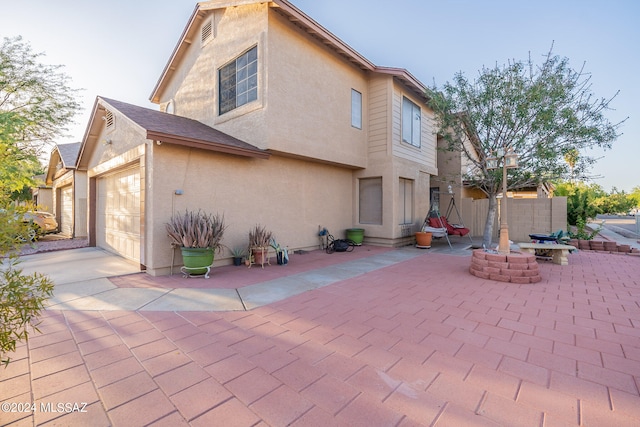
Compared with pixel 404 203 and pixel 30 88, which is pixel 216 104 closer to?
pixel 404 203

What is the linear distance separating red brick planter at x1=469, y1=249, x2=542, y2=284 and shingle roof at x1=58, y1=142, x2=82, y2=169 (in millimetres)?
15000

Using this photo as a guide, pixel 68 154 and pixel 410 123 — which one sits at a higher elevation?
pixel 410 123

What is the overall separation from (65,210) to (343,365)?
18.2 m

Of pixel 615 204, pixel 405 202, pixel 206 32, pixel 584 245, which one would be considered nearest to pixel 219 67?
pixel 206 32

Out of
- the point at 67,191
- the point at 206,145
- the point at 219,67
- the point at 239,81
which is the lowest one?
the point at 67,191

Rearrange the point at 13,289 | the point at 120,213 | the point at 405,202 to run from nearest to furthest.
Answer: the point at 13,289 < the point at 120,213 < the point at 405,202

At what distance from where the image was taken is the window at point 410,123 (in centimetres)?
1048

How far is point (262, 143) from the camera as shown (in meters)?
7.36

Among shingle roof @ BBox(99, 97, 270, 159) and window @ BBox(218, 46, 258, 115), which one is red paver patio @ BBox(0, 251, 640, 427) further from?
window @ BBox(218, 46, 258, 115)

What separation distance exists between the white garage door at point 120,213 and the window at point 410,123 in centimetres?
881

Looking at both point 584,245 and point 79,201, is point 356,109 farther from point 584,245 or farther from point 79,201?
point 79,201

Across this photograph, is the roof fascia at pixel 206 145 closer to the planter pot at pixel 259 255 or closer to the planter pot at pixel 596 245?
the planter pot at pixel 259 255

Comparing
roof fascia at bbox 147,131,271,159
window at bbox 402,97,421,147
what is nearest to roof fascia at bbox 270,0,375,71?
window at bbox 402,97,421,147

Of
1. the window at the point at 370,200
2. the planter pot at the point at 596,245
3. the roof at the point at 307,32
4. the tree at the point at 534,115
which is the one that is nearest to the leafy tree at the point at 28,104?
the roof at the point at 307,32
